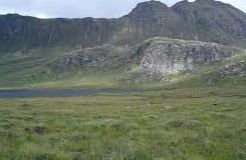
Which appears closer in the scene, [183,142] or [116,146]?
[116,146]

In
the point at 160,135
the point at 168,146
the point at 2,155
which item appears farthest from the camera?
the point at 160,135

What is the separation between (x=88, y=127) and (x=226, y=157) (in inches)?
607

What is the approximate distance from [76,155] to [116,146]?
365cm

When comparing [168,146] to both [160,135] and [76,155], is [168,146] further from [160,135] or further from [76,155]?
[76,155]

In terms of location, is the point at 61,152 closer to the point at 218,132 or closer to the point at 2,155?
the point at 2,155

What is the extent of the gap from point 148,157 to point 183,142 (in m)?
5.72

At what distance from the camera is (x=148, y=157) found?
25656 mm

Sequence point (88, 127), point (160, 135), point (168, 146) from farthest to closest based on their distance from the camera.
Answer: point (88, 127)
point (160, 135)
point (168, 146)

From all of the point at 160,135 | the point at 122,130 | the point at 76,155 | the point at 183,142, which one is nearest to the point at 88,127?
the point at 122,130

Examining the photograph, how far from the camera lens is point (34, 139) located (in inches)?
1193

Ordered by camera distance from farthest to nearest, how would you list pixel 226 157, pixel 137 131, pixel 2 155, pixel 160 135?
pixel 137 131, pixel 160 135, pixel 226 157, pixel 2 155

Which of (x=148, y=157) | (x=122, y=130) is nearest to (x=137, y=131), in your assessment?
(x=122, y=130)

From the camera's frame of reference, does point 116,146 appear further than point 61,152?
Yes

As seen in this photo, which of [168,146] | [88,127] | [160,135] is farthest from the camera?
[88,127]
